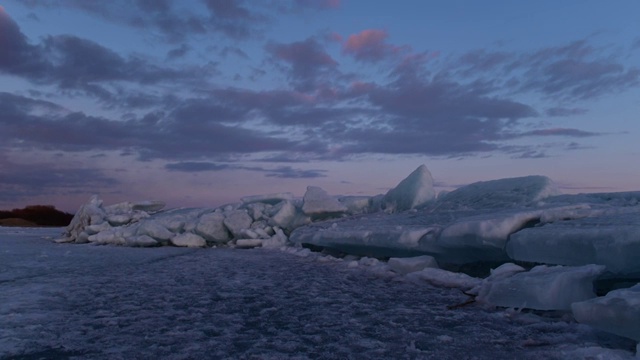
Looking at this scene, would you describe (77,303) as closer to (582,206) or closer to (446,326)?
(446,326)

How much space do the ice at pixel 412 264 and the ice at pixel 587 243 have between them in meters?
0.73

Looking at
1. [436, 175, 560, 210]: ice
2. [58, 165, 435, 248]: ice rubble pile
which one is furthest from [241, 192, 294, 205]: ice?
[436, 175, 560, 210]: ice

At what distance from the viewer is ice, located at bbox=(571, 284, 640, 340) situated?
1.71 meters

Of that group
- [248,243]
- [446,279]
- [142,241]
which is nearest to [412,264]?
[446,279]

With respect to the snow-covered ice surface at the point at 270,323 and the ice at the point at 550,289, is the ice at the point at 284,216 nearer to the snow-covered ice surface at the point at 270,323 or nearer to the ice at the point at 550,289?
the snow-covered ice surface at the point at 270,323

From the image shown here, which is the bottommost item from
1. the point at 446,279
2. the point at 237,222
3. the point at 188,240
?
the point at 446,279

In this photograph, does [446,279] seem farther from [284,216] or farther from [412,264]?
[284,216]

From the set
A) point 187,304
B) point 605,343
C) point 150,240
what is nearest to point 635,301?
point 605,343

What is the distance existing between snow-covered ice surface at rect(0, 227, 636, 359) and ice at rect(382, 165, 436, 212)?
12.3 ft

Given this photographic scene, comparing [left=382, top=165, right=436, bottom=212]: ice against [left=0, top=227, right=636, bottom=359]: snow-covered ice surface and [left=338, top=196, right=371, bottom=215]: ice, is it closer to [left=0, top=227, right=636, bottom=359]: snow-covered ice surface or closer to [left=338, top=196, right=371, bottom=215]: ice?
[left=338, top=196, right=371, bottom=215]: ice

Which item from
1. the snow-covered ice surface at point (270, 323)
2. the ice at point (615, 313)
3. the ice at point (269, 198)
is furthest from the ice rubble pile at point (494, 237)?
the ice at point (269, 198)

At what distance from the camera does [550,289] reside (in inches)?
87.8

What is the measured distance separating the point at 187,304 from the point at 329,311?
0.80m

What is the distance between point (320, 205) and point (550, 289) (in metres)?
5.65
